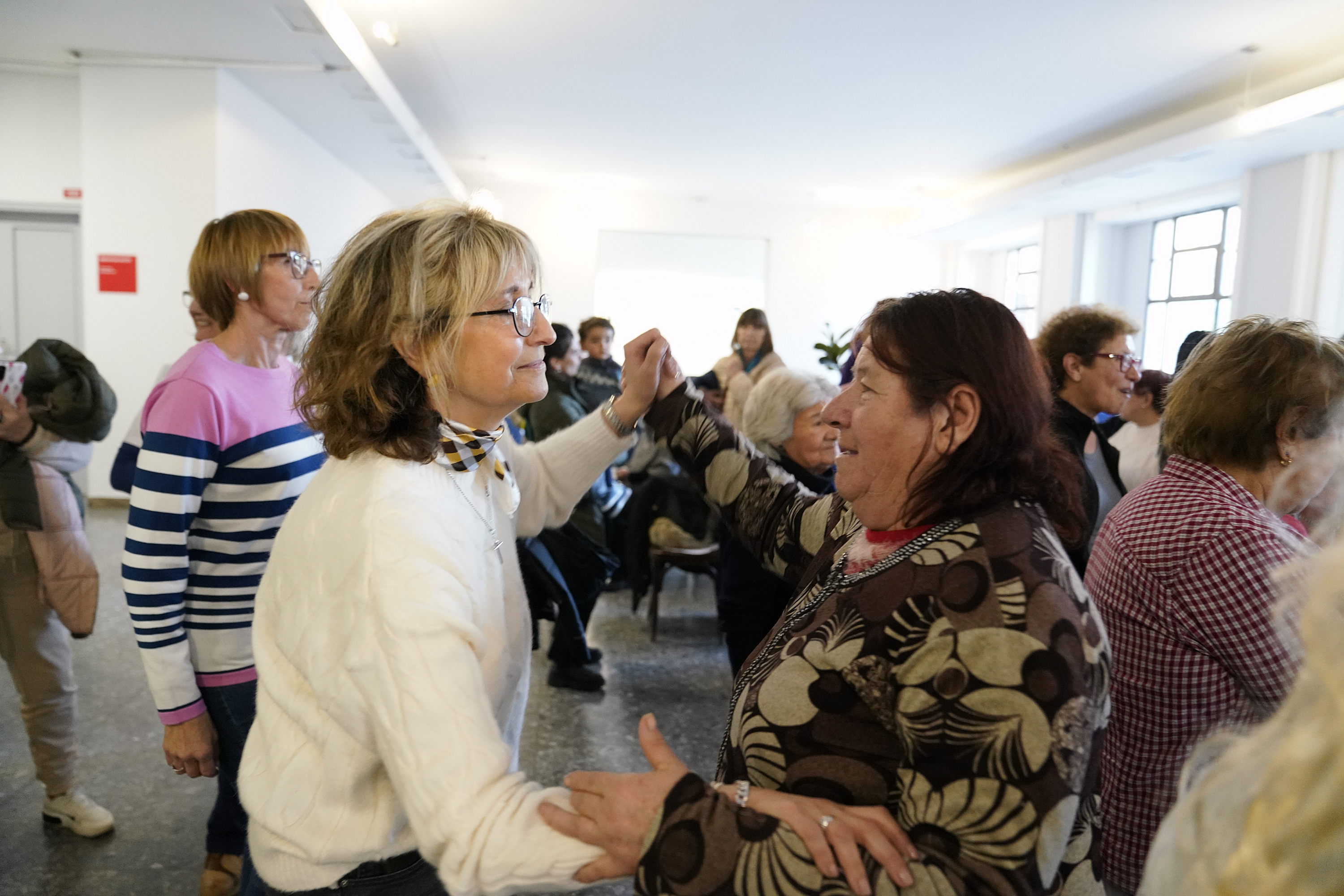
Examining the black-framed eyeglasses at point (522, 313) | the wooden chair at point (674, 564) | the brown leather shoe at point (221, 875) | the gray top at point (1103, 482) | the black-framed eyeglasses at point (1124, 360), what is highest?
the black-framed eyeglasses at point (522, 313)

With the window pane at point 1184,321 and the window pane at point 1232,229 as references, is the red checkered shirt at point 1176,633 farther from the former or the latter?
the window pane at point 1232,229

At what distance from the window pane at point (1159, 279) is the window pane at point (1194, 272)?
0.31ft

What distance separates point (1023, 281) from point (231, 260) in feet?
41.4

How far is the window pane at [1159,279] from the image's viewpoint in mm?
9906

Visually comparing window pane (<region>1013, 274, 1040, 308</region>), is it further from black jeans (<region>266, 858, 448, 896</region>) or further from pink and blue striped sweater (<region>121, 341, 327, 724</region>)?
black jeans (<region>266, 858, 448, 896</region>)

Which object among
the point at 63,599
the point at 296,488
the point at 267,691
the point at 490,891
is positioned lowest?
the point at 63,599

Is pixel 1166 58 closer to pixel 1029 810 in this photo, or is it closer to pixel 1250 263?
pixel 1250 263

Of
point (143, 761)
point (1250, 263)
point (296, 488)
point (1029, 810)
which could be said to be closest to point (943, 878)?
point (1029, 810)

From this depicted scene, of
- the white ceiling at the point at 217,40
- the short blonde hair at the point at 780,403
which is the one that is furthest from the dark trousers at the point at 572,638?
the white ceiling at the point at 217,40

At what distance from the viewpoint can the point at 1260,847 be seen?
20.2 inches

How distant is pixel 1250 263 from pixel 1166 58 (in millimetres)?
2608

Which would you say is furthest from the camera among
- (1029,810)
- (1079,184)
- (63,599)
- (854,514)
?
(1079,184)

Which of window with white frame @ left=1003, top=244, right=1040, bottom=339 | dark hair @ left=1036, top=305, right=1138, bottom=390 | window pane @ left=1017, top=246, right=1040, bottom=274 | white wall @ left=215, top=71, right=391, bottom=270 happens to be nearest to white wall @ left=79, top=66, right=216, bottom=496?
white wall @ left=215, top=71, right=391, bottom=270

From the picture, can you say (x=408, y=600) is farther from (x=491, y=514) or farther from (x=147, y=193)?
(x=147, y=193)
